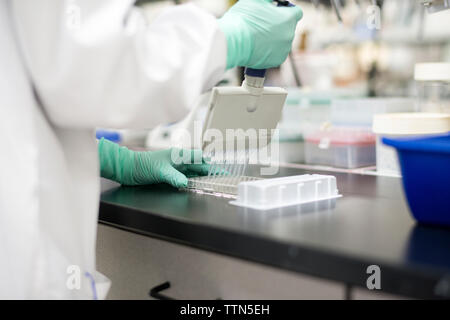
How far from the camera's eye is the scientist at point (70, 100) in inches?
35.4

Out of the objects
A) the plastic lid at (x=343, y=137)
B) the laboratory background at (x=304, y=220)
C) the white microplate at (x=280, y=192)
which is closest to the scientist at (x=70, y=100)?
the laboratory background at (x=304, y=220)

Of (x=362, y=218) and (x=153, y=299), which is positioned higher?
(x=362, y=218)

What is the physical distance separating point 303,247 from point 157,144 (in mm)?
2004

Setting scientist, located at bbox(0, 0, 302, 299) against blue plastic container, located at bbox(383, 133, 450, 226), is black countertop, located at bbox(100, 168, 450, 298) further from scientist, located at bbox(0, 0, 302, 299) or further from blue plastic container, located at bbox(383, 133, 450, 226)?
scientist, located at bbox(0, 0, 302, 299)

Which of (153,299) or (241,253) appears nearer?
(241,253)

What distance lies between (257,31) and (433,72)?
0.81 m

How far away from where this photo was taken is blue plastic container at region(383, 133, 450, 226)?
2.82ft

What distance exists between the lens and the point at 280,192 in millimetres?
1105

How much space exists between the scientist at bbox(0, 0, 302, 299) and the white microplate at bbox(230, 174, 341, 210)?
0.80ft

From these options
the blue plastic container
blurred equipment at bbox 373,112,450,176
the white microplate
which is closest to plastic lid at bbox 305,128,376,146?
blurred equipment at bbox 373,112,450,176

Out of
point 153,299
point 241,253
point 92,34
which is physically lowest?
point 153,299
